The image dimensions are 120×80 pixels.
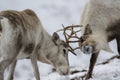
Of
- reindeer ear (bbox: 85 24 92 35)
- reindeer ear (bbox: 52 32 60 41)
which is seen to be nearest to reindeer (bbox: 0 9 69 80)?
reindeer ear (bbox: 52 32 60 41)

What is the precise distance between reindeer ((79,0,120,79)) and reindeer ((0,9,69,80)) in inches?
23.8

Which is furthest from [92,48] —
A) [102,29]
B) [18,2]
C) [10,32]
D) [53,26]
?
[18,2]

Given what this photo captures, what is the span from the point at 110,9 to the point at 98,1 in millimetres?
342

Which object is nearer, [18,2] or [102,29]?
[102,29]

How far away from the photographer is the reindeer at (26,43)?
9.07m

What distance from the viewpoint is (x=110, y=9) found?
11.7 m

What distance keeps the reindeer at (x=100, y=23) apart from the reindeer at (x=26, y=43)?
61 centimetres

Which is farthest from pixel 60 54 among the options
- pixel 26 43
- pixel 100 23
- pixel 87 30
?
pixel 26 43

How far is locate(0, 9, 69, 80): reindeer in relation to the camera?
9.07m

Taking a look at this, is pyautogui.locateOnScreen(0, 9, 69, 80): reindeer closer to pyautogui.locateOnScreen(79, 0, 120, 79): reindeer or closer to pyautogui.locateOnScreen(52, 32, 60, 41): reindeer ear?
pyautogui.locateOnScreen(52, 32, 60, 41): reindeer ear

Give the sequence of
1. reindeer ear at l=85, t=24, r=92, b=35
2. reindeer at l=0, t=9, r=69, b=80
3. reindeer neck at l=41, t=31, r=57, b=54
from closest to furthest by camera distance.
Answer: reindeer at l=0, t=9, r=69, b=80 → reindeer neck at l=41, t=31, r=57, b=54 → reindeer ear at l=85, t=24, r=92, b=35

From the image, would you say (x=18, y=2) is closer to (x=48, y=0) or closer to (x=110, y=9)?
(x=48, y=0)

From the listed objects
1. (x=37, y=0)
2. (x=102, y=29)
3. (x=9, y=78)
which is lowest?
(x=37, y=0)

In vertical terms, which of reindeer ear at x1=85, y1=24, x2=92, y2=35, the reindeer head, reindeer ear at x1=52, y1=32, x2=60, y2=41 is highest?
reindeer ear at x1=85, y1=24, x2=92, y2=35
